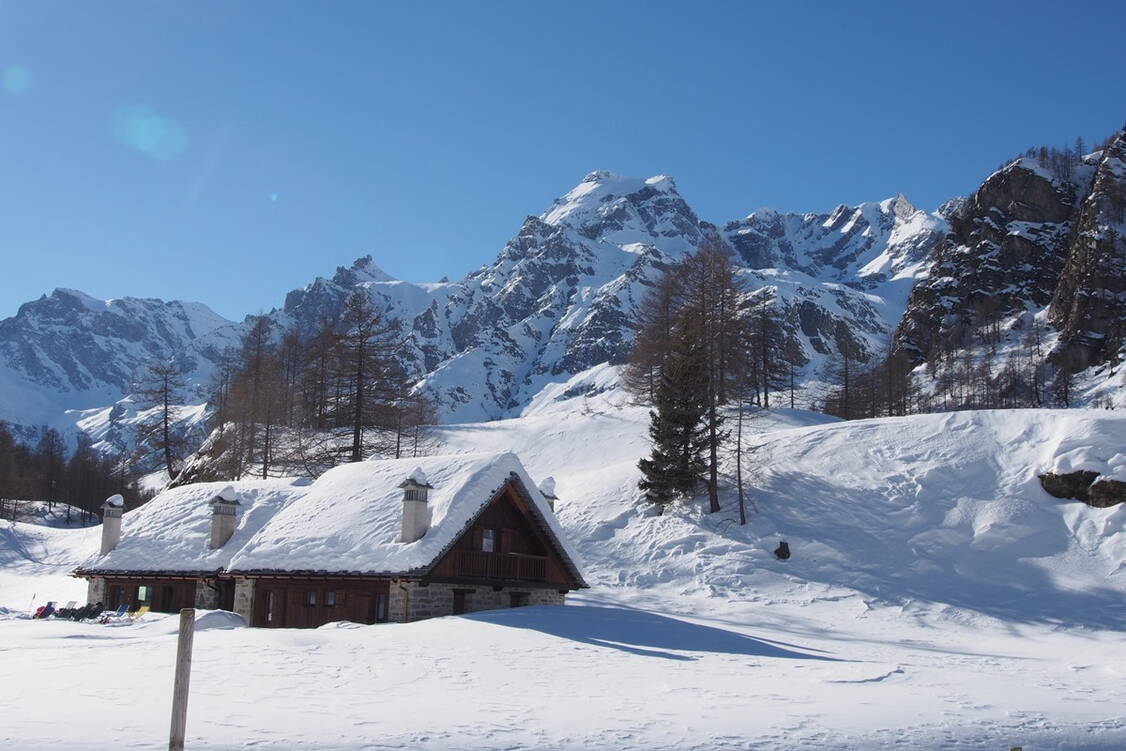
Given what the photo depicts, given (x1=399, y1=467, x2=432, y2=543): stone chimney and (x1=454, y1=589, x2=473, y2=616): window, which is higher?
(x1=399, y1=467, x2=432, y2=543): stone chimney

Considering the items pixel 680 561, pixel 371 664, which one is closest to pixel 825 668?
pixel 371 664

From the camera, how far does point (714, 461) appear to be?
39531 millimetres

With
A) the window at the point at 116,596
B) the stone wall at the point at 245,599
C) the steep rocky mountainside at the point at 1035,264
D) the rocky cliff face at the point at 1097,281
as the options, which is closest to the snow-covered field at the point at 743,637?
the stone wall at the point at 245,599

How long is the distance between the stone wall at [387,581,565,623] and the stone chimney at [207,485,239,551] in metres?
9.49

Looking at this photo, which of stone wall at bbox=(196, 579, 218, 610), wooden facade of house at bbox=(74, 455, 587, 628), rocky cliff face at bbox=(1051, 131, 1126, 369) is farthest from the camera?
rocky cliff face at bbox=(1051, 131, 1126, 369)

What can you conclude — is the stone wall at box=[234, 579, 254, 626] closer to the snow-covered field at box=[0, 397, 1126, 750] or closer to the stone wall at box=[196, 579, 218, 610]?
the snow-covered field at box=[0, 397, 1126, 750]

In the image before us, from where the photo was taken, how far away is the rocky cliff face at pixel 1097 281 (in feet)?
330

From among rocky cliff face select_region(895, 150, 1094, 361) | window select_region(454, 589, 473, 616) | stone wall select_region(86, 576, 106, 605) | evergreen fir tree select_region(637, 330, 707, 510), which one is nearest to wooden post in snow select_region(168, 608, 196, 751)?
window select_region(454, 589, 473, 616)

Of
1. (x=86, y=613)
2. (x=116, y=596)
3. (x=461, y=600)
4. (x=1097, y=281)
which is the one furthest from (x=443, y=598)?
(x=1097, y=281)

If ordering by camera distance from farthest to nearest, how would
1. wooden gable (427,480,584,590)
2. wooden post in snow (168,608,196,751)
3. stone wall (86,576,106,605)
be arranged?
stone wall (86,576,106,605) < wooden gable (427,480,584,590) < wooden post in snow (168,608,196,751)

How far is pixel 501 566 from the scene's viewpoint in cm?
2844

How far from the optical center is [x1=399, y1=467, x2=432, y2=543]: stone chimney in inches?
1043

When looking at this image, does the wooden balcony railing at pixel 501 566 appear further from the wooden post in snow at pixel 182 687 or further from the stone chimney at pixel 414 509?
the wooden post in snow at pixel 182 687

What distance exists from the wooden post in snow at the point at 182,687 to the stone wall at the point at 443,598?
16.1 m
